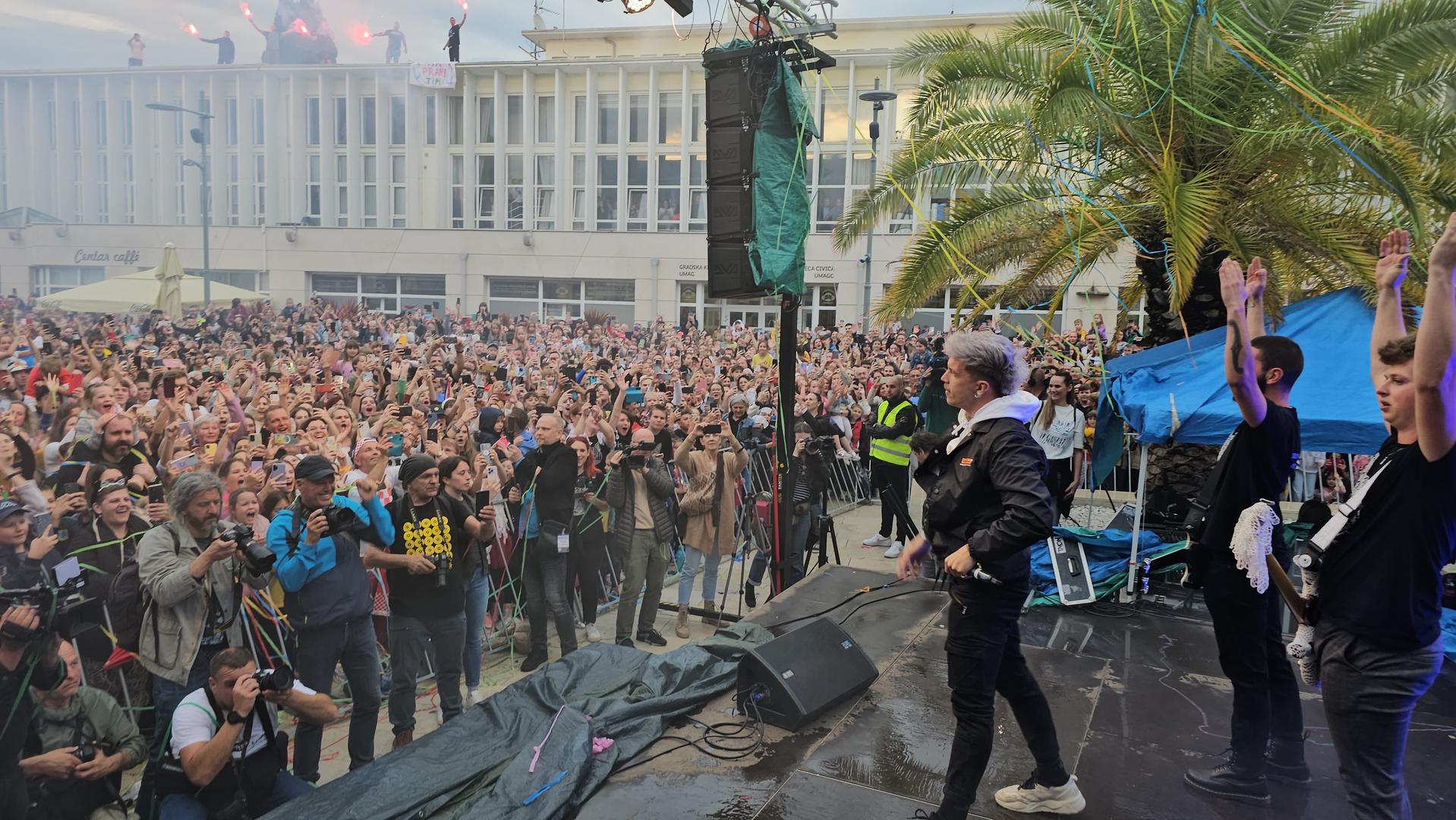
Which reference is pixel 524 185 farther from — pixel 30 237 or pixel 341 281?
pixel 30 237

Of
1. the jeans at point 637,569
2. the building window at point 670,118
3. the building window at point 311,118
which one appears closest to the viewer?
the jeans at point 637,569

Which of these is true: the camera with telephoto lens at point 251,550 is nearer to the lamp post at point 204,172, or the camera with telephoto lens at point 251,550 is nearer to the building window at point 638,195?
the lamp post at point 204,172

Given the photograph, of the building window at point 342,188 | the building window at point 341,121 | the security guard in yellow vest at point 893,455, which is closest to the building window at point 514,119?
the building window at point 342,188

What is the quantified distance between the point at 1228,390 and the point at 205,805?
6603 millimetres

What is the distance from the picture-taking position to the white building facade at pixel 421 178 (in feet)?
18.8

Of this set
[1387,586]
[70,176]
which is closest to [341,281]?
[70,176]

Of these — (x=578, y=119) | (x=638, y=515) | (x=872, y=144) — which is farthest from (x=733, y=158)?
(x=578, y=119)

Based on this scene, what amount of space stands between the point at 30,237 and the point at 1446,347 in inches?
266

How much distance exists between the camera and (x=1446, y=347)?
214 cm

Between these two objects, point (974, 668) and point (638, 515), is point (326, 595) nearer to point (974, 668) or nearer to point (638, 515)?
point (638, 515)

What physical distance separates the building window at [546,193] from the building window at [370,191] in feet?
11.2

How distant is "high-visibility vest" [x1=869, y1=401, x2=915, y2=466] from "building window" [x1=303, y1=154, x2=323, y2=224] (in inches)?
221

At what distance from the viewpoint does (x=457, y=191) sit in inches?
395

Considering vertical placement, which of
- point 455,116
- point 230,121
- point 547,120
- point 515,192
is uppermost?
point 547,120
